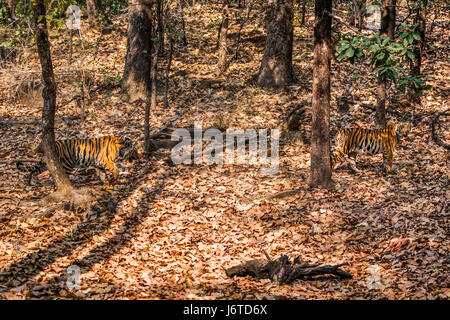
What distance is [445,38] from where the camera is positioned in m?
17.7

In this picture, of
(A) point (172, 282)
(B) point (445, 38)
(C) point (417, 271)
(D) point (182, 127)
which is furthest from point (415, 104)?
(A) point (172, 282)

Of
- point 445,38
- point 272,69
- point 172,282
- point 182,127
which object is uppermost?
point 445,38

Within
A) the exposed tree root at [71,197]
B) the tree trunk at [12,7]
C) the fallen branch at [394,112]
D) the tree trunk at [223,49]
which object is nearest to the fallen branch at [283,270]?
the exposed tree root at [71,197]

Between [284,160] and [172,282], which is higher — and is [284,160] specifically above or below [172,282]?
above

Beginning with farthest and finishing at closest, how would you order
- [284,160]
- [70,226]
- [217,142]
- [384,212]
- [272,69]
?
[272,69] → [217,142] → [284,160] → [384,212] → [70,226]

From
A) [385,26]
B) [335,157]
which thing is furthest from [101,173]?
[385,26]

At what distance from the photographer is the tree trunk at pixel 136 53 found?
1505cm

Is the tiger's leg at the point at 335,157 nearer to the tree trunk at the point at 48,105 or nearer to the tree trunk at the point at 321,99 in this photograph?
the tree trunk at the point at 321,99

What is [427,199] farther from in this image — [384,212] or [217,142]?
[217,142]

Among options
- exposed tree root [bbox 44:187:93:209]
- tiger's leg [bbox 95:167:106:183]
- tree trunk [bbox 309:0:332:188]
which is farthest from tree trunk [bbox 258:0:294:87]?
exposed tree root [bbox 44:187:93:209]

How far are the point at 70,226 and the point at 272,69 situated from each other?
9.97 metres

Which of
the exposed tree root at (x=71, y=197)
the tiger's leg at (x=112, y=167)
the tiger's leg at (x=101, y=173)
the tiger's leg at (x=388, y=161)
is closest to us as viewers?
the exposed tree root at (x=71, y=197)

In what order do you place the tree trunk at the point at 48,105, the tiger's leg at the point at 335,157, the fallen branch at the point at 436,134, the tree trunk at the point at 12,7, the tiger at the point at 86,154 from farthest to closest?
the tree trunk at the point at 12,7 → the fallen branch at the point at 436,134 → the tiger's leg at the point at 335,157 → the tiger at the point at 86,154 → the tree trunk at the point at 48,105

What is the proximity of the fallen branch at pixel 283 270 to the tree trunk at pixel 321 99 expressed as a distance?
3.37 m
